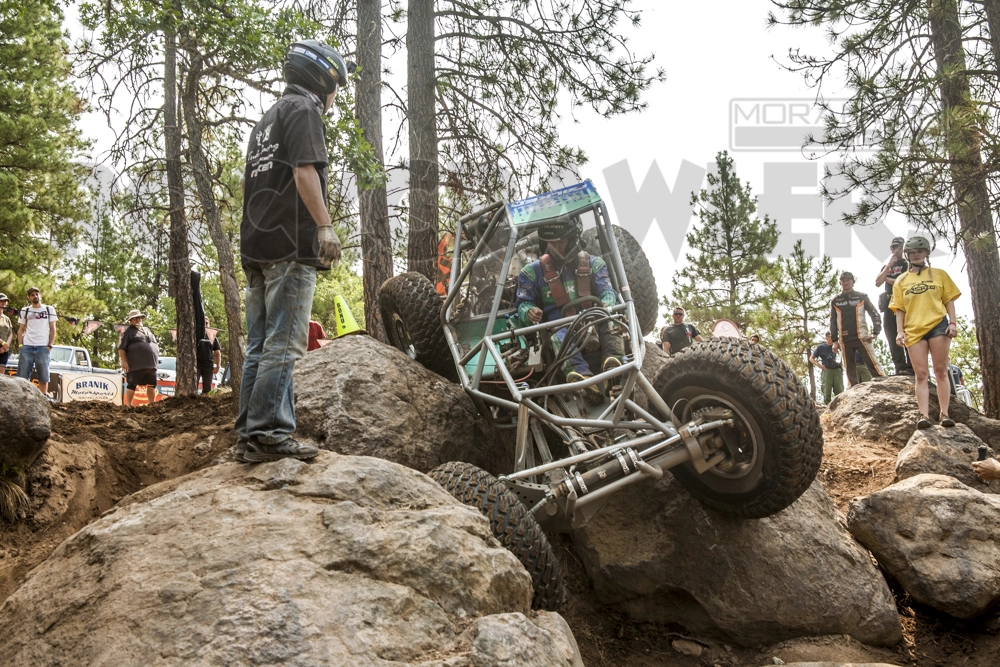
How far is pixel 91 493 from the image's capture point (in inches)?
214

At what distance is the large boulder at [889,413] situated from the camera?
6777mm

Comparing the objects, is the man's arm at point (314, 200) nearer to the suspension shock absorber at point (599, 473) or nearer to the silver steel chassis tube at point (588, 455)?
the silver steel chassis tube at point (588, 455)

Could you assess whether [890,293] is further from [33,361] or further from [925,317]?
[33,361]

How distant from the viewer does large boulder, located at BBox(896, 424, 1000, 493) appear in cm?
561

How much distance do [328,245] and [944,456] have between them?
5159mm

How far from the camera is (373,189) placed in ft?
25.3

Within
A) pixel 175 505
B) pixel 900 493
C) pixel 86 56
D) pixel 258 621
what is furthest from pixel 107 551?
pixel 86 56

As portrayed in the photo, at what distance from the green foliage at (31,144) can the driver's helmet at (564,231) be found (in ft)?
51.5

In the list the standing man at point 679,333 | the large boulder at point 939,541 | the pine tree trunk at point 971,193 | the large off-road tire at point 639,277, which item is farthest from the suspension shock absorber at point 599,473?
the standing man at point 679,333

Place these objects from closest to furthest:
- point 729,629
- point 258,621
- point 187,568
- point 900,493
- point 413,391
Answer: point 258,621, point 187,568, point 729,629, point 900,493, point 413,391

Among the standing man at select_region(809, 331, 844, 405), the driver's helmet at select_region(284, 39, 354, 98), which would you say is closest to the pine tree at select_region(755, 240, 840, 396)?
the standing man at select_region(809, 331, 844, 405)

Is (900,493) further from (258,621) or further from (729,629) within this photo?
(258,621)

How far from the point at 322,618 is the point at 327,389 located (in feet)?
9.11

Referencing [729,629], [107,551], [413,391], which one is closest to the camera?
[107,551]
